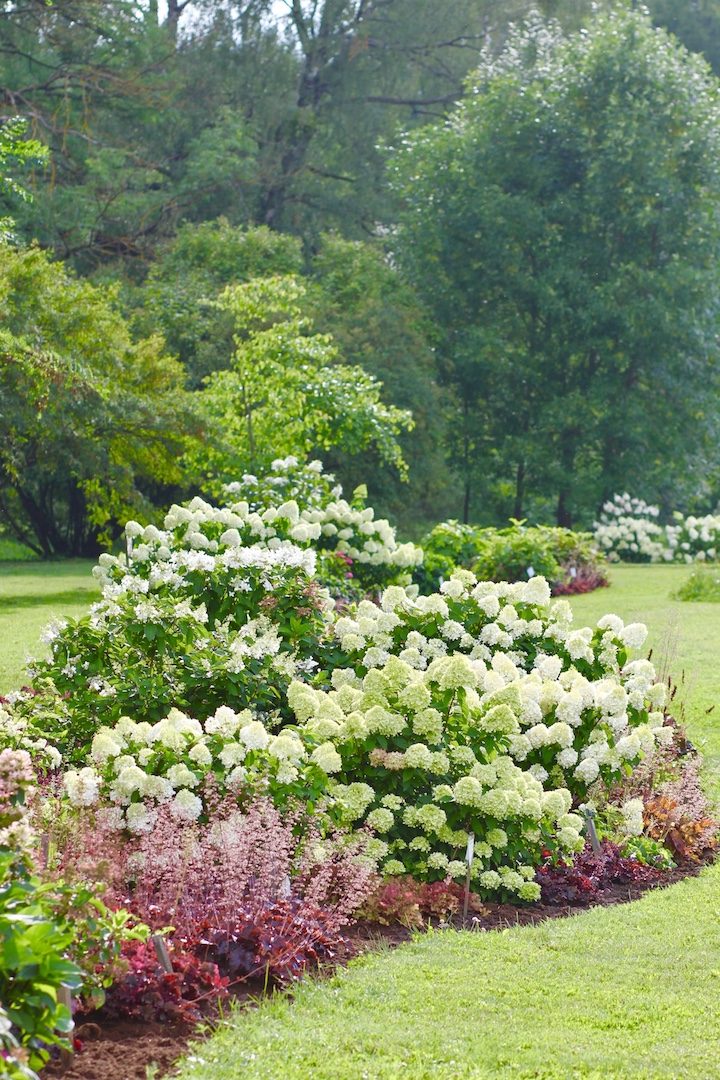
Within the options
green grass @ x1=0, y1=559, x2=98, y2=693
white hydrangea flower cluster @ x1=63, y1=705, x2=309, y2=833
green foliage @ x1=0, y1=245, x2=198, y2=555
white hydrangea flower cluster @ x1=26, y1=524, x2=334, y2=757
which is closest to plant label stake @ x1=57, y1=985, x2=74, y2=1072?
white hydrangea flower cluster @ x1=63, y1=705, x2=309, y2=833

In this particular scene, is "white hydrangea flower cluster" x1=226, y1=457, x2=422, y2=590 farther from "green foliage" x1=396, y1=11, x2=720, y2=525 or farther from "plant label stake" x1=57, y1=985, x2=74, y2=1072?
"green foliage" x1=396, y1=11, x2=720, y2=525

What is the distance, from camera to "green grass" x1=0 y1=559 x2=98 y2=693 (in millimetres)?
10977

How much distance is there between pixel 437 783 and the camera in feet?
18.2

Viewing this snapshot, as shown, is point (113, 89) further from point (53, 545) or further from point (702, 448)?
point (702, 448)

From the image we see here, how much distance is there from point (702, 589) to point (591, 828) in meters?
12.0

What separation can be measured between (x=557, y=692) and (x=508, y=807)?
86cm

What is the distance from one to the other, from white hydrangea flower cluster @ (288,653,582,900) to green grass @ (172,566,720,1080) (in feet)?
1.34

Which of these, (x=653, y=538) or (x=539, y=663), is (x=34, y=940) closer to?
(x=539, y=663)

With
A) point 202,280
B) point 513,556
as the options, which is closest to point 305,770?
point 513,556

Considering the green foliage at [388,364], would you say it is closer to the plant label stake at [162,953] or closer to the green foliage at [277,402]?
the green foliage at [277,402]

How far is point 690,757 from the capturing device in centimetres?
742

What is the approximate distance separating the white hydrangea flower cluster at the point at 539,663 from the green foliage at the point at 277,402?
11.5 metres

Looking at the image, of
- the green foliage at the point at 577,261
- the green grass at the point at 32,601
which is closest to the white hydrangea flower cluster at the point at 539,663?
the green grass at the point at 32,601

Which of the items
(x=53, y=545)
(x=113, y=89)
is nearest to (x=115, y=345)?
(x=53, y=545)
